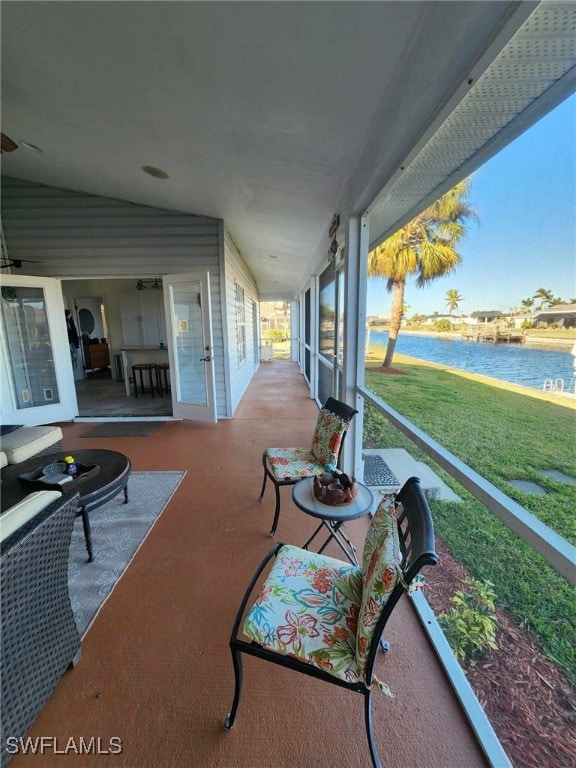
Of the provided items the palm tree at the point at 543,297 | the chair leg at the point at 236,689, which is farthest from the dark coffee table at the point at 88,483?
the palm tree at the point at 543,297

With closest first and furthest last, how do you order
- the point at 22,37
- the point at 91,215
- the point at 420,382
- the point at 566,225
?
the point at 566,225 < the point at 22,37 < the point at 420,382 < the point at 91,215

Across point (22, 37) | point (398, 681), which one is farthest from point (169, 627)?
point (22, 37)

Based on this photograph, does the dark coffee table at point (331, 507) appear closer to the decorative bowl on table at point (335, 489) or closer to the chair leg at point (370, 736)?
the decorative bowl on table at point (335, 489)

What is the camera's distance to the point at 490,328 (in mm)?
1526

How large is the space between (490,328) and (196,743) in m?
2.06

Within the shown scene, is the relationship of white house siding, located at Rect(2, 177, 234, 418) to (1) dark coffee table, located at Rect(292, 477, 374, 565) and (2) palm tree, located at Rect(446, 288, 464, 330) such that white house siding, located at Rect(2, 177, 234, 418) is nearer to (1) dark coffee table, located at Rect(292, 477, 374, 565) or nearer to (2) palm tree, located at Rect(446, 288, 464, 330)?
(2) palm tree, located at Rect(446, 288, 464, 330)

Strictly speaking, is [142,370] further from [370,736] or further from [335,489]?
[370,736]

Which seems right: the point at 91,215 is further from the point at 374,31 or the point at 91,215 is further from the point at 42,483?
the point at 374,31

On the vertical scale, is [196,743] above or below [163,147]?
below

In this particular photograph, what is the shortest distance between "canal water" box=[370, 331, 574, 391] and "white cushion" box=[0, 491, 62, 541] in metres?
2.00

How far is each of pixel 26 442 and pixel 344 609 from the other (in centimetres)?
300

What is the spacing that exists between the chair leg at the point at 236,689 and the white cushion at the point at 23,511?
0.87 meters

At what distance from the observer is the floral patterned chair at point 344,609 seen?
0.89 m

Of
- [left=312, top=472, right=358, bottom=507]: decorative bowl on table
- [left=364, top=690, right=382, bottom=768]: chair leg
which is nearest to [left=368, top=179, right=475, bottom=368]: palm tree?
[left=312, top=472, right=358, bottom=507]: decorative bowl on table
